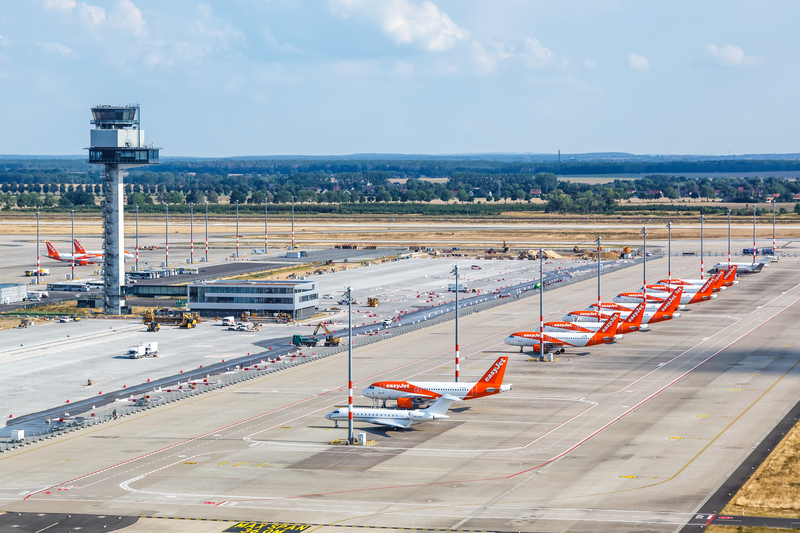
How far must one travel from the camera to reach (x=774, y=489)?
61.0m

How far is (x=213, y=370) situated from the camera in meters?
104

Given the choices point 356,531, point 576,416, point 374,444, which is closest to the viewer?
point 356,531

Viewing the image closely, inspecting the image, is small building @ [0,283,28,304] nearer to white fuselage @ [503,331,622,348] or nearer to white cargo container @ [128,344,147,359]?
white cargo container @ [128,344,147,359]

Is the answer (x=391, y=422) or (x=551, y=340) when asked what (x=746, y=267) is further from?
(x=391, y=422)

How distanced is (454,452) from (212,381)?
1349 inches

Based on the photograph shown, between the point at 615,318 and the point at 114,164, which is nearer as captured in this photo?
the point at 615,318

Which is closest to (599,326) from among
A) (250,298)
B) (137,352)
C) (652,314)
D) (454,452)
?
(652,314)

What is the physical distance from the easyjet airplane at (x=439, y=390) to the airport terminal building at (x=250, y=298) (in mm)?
59161

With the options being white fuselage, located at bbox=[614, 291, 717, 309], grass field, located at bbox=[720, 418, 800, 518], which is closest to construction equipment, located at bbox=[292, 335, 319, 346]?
white fuselage, located at bbox=[614, 291, 717, 309]

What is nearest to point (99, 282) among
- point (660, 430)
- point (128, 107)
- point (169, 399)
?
point (128, 107)

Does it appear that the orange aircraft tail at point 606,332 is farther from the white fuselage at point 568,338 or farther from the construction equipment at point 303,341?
the construction equipment at point 303,341

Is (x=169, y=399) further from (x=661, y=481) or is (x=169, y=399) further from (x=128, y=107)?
(x=128, y=107)

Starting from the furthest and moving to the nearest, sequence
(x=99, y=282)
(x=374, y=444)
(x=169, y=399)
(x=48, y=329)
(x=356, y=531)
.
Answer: (x=99, y=282) < (x=48, y=329) < (x=169, y=399) < (x=374, y=444) < (x=356, y=531)

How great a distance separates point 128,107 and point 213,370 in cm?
5986
